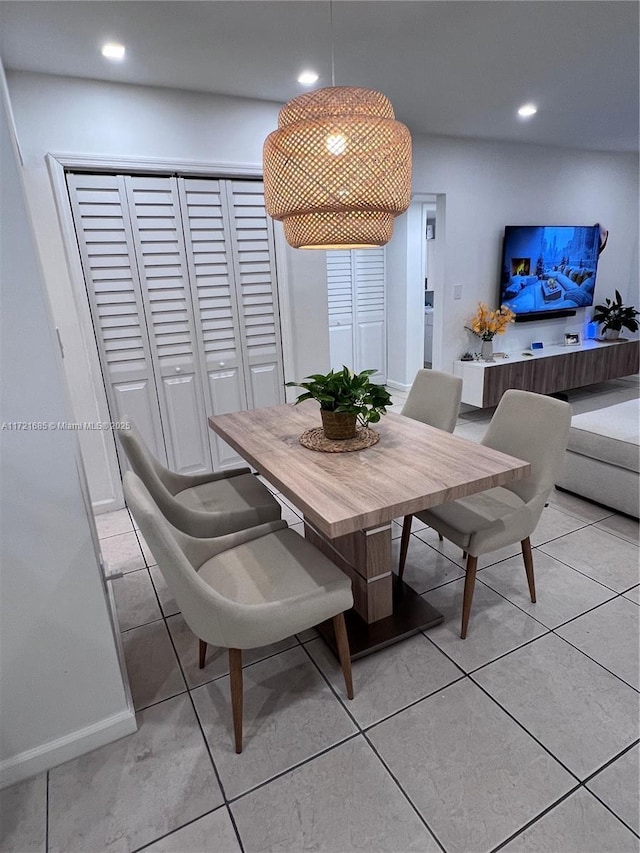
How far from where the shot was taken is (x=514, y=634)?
196 cm

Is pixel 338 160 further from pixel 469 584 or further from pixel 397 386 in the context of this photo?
pixel 397 386

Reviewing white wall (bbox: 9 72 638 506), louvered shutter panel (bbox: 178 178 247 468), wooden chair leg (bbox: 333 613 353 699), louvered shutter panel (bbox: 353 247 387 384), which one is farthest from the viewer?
louvered shutter panel (bbox: 353 247 387 384)

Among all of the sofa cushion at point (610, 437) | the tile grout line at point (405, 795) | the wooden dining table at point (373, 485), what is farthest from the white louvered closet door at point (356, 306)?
the tile grout line at point (405, 795)

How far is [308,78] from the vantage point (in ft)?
8.93

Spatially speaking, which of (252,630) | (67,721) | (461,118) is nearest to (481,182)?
(461,118)

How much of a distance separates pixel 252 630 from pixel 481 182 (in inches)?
183

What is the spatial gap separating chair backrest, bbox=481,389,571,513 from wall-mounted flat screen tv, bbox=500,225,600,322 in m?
3.15

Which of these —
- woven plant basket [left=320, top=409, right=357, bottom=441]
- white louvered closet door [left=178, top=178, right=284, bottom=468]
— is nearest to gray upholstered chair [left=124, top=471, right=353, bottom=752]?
woven plant basket [left=320, top=409, right=357, bottom=441]

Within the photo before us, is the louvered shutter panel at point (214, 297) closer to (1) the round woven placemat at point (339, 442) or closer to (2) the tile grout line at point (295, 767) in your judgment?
(1) the round woven placemat at point (339, 442)

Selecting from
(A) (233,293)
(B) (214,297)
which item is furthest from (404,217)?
(B) (214,297)

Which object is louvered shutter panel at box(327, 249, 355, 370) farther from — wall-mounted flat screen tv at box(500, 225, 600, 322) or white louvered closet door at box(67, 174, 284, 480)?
white louvered closet door at box(67, 174, 284, 480)

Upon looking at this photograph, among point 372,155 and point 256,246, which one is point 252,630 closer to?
point 372,155

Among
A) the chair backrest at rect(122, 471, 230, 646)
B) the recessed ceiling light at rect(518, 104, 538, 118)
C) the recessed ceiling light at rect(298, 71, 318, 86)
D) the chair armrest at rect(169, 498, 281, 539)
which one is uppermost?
the recessed ceiling light at rect(518, 104, 538, 118)

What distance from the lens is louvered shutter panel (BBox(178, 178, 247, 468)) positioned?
3049 mm
